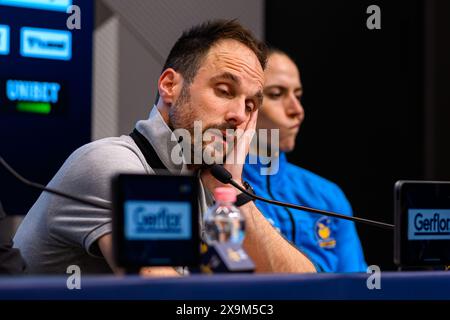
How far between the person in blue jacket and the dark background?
0.62 metres

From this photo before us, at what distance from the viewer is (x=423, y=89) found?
3.72 m

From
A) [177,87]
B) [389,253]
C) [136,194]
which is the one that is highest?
[177,87]

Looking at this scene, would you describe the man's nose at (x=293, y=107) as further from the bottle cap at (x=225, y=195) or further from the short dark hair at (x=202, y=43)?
the bottle cap at (x=225, y=195)

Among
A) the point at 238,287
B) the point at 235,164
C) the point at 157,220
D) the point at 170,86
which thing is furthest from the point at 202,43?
the point at 238,287

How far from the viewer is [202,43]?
6.84 feet

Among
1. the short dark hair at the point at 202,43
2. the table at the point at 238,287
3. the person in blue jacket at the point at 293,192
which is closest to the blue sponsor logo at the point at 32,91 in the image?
the person in blue jacket at the point at 293,192

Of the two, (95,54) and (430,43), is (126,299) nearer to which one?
(95,54)

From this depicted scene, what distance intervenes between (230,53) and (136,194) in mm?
877

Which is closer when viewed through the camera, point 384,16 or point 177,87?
point 177,87

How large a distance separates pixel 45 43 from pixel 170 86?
970mm

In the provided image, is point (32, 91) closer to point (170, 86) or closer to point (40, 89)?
point (40, 89)

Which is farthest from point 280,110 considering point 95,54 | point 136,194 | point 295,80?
point 136,194

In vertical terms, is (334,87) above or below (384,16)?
below

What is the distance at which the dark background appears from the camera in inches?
143
